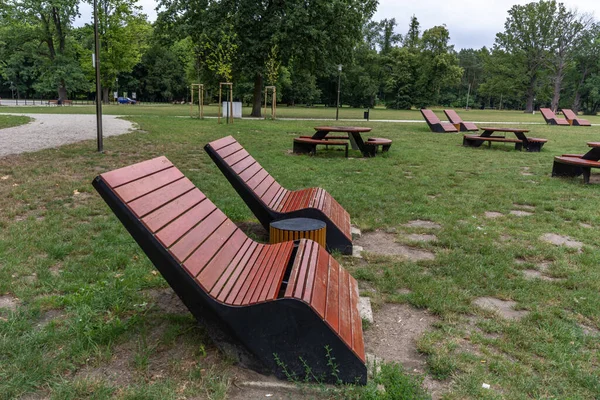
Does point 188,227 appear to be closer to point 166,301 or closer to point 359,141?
point 166,301

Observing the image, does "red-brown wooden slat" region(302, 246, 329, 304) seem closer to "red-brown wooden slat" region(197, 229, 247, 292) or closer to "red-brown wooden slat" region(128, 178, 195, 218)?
"red-brown wooden slat" region(197, 229, 247, 292)

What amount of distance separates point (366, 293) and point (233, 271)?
1.28 metres

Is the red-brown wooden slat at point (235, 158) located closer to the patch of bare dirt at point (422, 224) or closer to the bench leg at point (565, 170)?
the patch of bare dirt at point (422, 224)

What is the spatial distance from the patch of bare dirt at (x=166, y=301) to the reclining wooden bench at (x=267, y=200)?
4.49 ft

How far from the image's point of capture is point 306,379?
7.64ft

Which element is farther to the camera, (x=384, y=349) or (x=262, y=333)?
(x=384, y=349)

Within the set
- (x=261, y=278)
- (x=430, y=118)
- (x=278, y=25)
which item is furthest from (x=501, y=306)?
(x=278, y=25)

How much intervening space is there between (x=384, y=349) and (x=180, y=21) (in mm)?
25720

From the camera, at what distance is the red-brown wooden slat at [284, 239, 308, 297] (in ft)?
7.74

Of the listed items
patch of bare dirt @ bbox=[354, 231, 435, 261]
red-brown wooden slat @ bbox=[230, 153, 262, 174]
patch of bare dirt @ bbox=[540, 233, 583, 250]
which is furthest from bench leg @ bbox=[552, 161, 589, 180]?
red-brown wooden slat @ bbox=[230, 153, 262, 174]

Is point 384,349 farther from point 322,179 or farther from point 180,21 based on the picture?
point 180,21

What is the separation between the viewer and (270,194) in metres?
4.94

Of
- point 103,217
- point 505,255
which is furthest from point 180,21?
point 505,255

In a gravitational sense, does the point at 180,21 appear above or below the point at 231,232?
above
